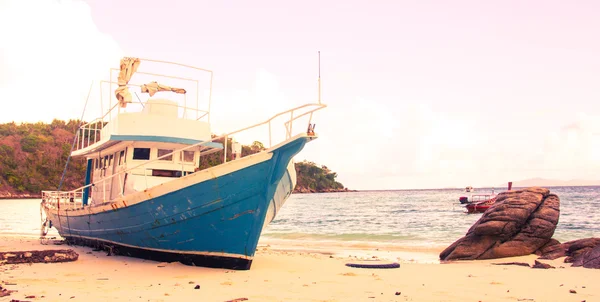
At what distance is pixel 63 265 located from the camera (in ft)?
39.9

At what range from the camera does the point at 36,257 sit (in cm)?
1242

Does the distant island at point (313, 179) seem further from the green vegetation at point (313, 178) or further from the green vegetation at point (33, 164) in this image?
the green vegetation at point (33, 164)

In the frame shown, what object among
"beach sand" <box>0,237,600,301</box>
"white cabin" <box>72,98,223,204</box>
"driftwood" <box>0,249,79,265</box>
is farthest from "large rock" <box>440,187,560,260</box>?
"driftwood" <box>0,249,79,265</box>

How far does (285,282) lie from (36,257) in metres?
6.38

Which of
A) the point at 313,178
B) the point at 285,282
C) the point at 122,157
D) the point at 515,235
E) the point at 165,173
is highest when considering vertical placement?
the point at 313,178

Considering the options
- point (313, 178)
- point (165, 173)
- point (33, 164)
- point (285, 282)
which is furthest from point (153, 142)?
point (313, 178)

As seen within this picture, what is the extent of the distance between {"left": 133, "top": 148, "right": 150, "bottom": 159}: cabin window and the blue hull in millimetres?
2344

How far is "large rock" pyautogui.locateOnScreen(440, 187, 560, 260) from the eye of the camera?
16.4 metres

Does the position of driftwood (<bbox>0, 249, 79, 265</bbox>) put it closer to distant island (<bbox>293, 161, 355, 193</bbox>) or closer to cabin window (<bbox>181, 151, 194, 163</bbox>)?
cabin window (<bbox>181, 151, 194, 163</bbox>)

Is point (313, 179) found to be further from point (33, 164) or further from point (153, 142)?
point (153, 142)

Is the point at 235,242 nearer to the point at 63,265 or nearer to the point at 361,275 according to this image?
the point at 361,275

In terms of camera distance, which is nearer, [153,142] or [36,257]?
[36,257]

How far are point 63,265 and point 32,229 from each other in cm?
2176

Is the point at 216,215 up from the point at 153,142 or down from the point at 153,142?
down
